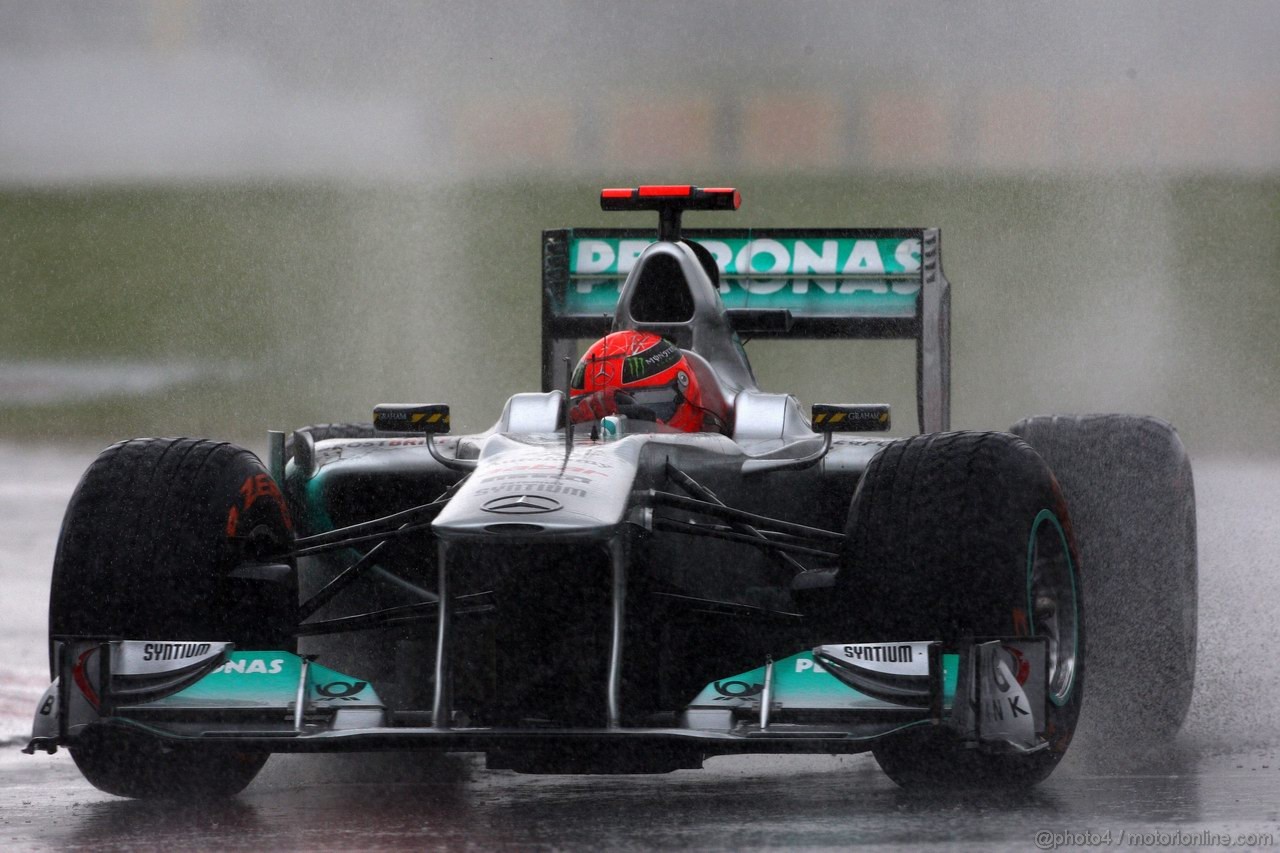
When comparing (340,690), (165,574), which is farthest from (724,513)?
(165,574)

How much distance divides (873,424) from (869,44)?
629 inches

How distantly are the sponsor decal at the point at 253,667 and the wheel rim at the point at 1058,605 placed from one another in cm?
225

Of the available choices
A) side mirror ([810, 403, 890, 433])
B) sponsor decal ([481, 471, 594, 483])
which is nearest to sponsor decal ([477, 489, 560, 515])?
sponsor decal ([481, 471, 594, 483])

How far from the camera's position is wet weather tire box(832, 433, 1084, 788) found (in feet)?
17.0

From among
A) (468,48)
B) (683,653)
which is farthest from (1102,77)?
(683,653)

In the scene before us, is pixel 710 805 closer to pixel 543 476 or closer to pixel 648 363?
pixel 543 476

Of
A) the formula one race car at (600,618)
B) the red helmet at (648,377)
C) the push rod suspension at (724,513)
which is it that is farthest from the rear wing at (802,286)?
the push rod suspension at (724,513)

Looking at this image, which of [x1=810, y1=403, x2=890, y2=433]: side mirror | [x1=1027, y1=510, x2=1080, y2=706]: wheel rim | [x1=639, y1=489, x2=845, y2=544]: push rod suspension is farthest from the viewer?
[x1=810, y1=403, x2=890, y2=433]: side mirror

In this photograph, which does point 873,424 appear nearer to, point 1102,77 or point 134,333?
point 1102,77

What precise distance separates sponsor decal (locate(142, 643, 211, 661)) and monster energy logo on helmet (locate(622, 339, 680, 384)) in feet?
7.16

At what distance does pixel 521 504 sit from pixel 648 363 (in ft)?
6.59

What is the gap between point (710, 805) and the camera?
18.0 feet

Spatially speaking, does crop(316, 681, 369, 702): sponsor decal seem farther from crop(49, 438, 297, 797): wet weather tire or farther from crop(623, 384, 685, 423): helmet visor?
crop(623, 384, 685, 423): helmet visor

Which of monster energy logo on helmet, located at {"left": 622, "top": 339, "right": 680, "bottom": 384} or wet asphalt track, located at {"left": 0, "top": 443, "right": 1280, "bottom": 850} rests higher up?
monster energy logo on helmet, located at {"left": 622, "top": 339, "right": 680, "bottom": 384}
